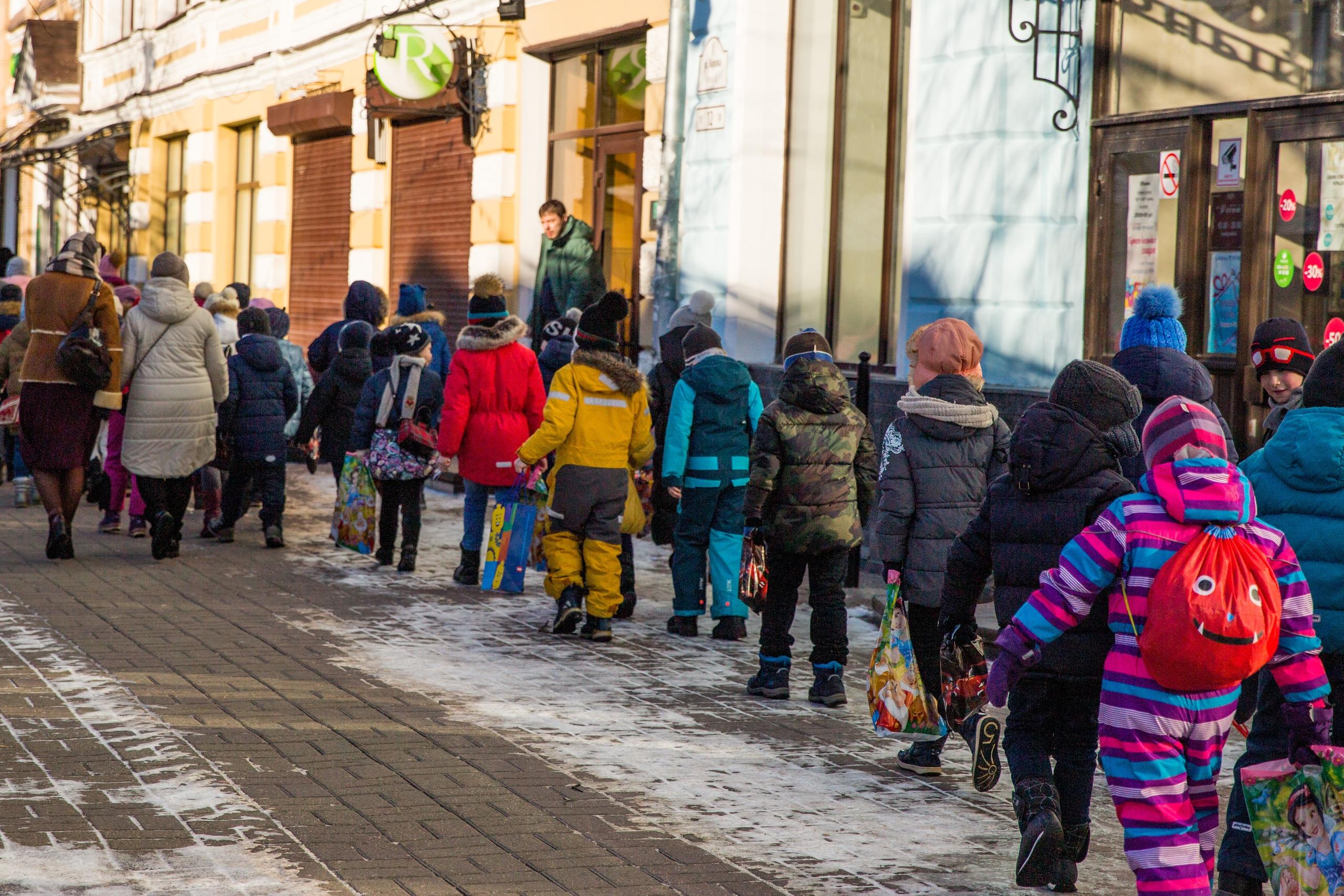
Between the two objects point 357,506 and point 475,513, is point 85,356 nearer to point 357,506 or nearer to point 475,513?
point 357,506

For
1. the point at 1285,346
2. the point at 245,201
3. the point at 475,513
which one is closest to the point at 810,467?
the point at 1285,346

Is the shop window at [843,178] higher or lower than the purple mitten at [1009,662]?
higher

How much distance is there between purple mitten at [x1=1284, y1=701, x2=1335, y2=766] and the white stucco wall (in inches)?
252

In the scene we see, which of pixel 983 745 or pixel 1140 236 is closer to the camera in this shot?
pixel 983 745

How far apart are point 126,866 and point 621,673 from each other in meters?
3.28

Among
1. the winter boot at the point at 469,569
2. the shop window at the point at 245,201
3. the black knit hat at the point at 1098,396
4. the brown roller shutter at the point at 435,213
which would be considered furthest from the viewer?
the shop window at the point at 245,201

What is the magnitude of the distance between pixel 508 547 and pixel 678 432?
1606 millimetres

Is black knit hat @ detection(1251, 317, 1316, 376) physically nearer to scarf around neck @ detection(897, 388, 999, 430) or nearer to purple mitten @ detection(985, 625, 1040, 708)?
scarf around neck @ detection(897, 388, 999, 430)

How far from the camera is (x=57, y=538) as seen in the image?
1052 centimetres

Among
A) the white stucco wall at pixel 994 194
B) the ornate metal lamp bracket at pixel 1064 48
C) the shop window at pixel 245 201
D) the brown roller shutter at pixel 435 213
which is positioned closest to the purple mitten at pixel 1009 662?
the white stucco wall at pixel 994 194

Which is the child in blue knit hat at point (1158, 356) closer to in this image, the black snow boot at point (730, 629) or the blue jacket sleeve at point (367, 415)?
the black snow boot at point (730, 629)

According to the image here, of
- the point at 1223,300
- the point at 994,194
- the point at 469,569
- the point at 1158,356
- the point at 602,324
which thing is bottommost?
the point at 469,569

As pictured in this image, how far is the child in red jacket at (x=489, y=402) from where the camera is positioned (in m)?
9.91

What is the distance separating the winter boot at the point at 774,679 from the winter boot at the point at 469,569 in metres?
3.24
